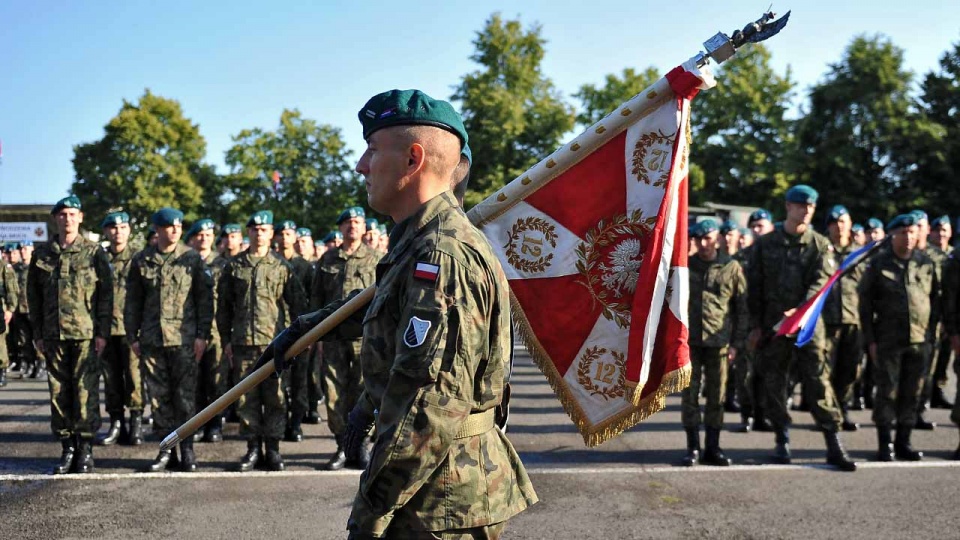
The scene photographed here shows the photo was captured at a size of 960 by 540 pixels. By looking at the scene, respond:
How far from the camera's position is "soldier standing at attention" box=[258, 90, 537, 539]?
6.71 feet

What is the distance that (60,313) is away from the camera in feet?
22.3

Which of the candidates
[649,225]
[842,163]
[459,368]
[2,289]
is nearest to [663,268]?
[649,225]

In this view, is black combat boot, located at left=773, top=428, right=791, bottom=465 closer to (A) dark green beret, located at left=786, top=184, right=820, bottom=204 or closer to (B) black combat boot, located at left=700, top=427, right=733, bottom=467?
(B) black combat boot, located at left=700, top=427, right=733, bottom=467

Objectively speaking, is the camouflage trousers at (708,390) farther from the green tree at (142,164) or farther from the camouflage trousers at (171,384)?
the green tree at (142,164)

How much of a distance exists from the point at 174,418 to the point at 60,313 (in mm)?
1433

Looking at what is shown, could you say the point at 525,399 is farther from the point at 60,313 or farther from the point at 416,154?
the point at 416,154

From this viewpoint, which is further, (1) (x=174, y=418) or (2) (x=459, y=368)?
(1) (x=174, y=418)

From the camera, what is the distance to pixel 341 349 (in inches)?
296

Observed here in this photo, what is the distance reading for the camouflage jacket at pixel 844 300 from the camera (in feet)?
29.3

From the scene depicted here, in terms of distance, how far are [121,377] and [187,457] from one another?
2188mm

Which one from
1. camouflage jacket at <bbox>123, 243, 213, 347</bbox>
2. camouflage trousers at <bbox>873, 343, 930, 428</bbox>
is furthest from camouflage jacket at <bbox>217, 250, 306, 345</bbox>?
camouflage trousers at <bbox>873, 343, 930, 428</bbox>

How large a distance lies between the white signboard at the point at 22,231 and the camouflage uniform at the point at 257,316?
80.0 feet

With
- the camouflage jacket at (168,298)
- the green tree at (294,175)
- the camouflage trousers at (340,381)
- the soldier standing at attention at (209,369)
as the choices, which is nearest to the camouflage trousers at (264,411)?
the camouflage trousers at (340,381)

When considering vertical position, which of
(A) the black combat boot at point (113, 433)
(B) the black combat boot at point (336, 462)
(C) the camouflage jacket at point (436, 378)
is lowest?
(B) the black combat boot at point (336, 462)
